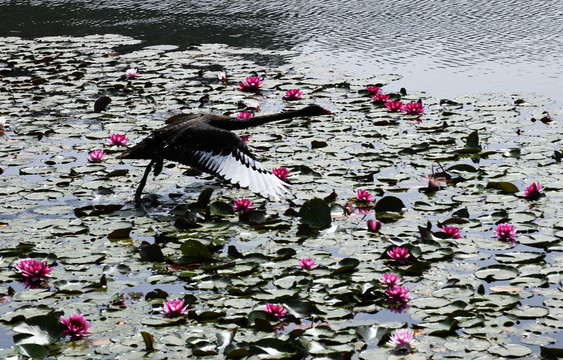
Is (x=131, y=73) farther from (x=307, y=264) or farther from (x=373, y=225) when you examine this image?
(x=307, y=264)

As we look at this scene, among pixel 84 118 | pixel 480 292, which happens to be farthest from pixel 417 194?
pixel 84 118

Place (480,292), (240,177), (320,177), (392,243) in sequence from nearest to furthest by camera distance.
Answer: (480,292) → (392,243) → (240,177) → (320,177)

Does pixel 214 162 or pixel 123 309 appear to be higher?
pixel 214 162

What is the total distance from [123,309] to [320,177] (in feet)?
7.65

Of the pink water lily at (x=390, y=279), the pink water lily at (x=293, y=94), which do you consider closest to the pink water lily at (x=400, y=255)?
the pink water lily at (x=390, y=279)

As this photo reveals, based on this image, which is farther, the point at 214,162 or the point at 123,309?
the point at 214,162

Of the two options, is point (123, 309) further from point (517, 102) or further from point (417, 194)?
point (517, 102)

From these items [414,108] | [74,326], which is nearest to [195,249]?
[74,326]

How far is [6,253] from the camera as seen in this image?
471cm

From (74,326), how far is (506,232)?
2544 millimetres

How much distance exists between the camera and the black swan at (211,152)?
536 cm

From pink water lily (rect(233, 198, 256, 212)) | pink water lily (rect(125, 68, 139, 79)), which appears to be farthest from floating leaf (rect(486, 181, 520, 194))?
pink water lily (rect(125, 68, 139, 79))

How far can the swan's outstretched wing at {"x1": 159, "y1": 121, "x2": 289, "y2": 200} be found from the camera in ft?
17.5

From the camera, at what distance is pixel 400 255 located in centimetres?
441
